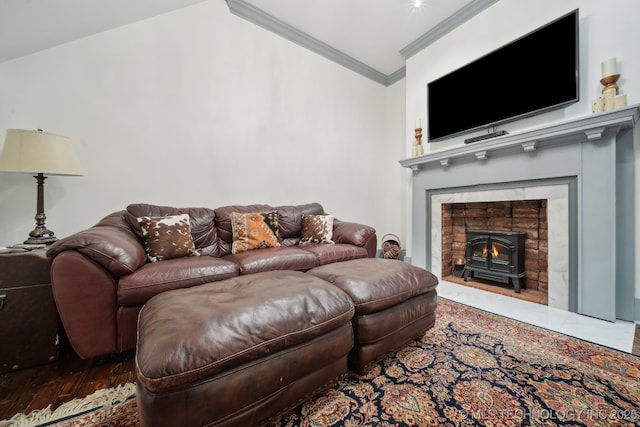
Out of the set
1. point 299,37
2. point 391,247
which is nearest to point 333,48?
point 299,37

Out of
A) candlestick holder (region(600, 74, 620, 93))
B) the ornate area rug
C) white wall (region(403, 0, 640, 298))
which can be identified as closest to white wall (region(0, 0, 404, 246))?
white wall (region(403, 0, 640, 298))

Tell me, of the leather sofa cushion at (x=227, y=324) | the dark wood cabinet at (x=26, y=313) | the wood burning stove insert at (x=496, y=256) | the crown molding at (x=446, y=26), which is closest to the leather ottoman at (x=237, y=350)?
the leather sofa cushion at (x=227, y=324)

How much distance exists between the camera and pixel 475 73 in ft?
8.82

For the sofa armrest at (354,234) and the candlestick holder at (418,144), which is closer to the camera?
the sofa armrest at (354,234)

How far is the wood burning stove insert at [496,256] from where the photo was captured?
2439mm

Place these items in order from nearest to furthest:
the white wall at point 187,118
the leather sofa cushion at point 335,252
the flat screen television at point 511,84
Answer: the white wall at point 187,118 → the flat screen television at point 511,84 → the leather sofa cushion at point 335,252

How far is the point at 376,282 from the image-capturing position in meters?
1.29

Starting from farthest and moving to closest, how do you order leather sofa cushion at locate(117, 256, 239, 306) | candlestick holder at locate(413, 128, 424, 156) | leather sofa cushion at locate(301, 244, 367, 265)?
candlestick holder at locate(413, 128, 424, 156), leather sofa cushion at locate(301, 244, 367, 265), leather sofa cushion at locate(117, 256, 239, 306)

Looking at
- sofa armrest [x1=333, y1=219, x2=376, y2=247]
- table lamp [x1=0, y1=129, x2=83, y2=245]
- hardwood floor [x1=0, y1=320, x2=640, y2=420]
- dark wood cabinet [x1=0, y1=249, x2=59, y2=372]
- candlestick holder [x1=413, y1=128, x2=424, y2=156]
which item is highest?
candlestick holder [x1=413, y1=128, x2=424, y2=156]

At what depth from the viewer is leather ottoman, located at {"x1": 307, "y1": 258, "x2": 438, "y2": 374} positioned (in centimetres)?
118

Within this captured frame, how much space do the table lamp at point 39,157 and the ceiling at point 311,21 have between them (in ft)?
2.38

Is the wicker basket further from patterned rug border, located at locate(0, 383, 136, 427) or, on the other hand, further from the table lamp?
the table lamp

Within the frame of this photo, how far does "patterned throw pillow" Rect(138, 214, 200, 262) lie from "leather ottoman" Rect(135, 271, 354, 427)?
861 mm

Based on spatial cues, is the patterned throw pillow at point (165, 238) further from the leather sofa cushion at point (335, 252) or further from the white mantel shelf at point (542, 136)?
the white mantel shelf at point (542, 136)
